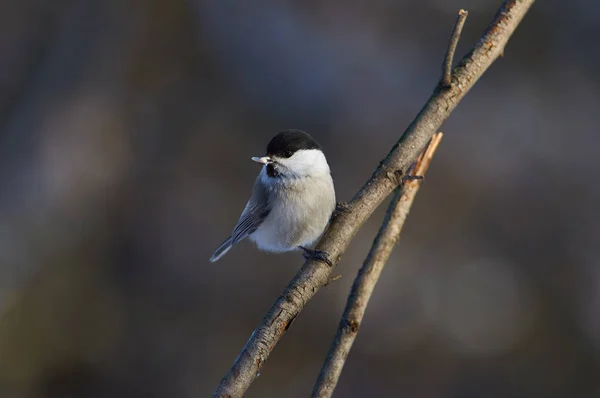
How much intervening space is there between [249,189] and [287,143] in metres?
2.25

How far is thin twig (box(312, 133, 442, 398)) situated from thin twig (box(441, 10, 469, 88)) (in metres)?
0.27

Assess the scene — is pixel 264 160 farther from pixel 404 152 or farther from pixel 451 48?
pixel 451 48

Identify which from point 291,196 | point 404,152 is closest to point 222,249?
point 291,196

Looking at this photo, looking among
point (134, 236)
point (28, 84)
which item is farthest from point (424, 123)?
point (28, 84)

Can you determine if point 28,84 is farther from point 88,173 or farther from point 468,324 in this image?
point 468,324

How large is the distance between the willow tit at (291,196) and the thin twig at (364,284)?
291 mm

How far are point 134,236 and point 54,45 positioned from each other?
189cm

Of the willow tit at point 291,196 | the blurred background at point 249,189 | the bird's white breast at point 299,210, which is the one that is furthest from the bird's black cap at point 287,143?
the blurred background at point 249,189

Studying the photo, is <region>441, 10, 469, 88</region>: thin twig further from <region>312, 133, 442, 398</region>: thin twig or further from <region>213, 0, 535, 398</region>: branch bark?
<region>312, 133, 442, 398</region>: thin twig

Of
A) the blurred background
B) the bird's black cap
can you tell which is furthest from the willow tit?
the blurred background

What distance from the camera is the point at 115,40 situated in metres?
4.74

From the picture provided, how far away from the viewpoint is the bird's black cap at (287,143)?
1911mm

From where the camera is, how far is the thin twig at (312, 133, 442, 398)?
1391 mm

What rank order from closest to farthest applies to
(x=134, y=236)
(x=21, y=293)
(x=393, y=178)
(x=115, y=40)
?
(x=393, y=178)
(x=21, y=293)
(x=134, y=236)
(x=115, y=40)
